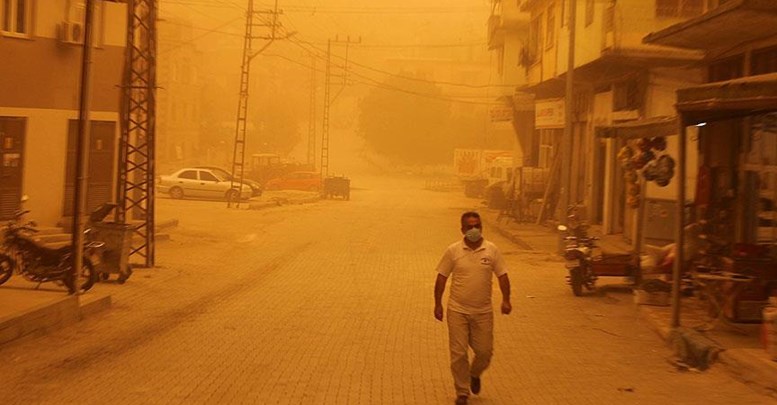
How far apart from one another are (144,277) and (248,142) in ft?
247

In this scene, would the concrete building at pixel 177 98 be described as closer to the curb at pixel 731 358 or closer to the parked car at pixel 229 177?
the parked car at pixel 229 177

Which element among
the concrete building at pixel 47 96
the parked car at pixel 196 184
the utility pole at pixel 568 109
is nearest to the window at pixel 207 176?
the parked car at pixel 196 184

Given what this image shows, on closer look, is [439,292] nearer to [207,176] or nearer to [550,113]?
[550,113]

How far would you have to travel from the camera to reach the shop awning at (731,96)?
9.39 metres

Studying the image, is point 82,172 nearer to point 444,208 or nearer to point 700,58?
point 700,58

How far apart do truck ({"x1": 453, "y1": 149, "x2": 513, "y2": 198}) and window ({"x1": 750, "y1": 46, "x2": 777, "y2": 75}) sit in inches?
1379

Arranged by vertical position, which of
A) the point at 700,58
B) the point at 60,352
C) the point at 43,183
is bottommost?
the point at 60,352

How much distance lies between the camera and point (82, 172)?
13.1 meters

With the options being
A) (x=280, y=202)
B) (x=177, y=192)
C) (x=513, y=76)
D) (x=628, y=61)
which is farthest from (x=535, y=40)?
(x=177, y=192)

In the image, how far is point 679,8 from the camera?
22.1 meters

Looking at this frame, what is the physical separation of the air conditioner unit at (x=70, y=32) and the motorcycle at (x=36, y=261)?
8445 millimetres

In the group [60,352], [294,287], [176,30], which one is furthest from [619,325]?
[176,30]

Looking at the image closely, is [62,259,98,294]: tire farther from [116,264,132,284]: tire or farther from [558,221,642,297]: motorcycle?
[558,221,642,297]: motorcycle

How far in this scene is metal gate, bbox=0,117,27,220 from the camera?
21.1m
